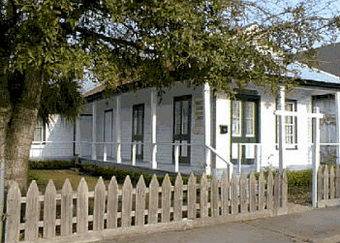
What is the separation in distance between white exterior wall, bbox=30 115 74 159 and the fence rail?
17.7 metres

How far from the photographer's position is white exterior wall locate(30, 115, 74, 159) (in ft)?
86.2

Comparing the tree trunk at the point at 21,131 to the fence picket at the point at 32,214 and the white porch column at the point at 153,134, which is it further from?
the white porch column at the point at 153,134

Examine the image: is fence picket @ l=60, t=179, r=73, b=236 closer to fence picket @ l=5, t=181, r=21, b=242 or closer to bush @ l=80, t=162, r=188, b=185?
fence picket @ l=5, t=181, r=21, b=242

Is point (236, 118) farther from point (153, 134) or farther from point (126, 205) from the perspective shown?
point (126, 205)

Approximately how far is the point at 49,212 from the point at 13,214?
0.57 metres

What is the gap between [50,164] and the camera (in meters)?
24.7

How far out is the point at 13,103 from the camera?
8.73 metres

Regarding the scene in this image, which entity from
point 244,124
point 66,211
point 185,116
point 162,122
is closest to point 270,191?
point 66,211

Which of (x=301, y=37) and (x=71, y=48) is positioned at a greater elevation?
(x=301, y=37)

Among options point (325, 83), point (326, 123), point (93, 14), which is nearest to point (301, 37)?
point (93, 14)

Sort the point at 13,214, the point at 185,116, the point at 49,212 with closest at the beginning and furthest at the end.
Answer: the point at 13,214, the point at 49,212, the point at 185,116

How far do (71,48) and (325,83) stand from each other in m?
13.1

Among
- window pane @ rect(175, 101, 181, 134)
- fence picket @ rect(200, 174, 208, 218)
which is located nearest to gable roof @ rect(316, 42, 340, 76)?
window pane @ rect(175, 101, 181, 134)

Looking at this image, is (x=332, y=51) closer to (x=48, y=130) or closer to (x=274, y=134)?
(x=274, y=134)
